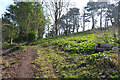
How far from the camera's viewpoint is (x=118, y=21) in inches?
236

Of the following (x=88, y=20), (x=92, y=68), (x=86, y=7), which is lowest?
(x=92, y=68)

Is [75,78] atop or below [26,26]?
below

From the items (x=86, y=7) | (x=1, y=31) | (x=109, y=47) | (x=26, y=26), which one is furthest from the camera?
(x=86, y=7)

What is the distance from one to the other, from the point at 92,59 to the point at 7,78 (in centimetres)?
491

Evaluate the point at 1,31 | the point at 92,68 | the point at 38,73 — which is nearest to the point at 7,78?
the point at 38,73

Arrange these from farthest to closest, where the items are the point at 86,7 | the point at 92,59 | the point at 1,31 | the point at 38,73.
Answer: the point at 86,7 < the point at 1,31 < the point at 92,59 < the point at 38,73

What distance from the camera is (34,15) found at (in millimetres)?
13453

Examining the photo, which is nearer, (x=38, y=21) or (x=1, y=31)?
(x=38, y=21)

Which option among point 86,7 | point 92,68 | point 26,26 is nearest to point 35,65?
point 92,68

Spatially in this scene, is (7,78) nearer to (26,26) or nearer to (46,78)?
(46,78)

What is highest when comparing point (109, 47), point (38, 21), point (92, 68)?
point (38, 21)

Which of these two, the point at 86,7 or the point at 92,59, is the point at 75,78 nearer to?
the point at 92,59

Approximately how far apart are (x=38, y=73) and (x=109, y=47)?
5.60 m

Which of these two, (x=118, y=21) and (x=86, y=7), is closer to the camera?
(x=118, y=21)
